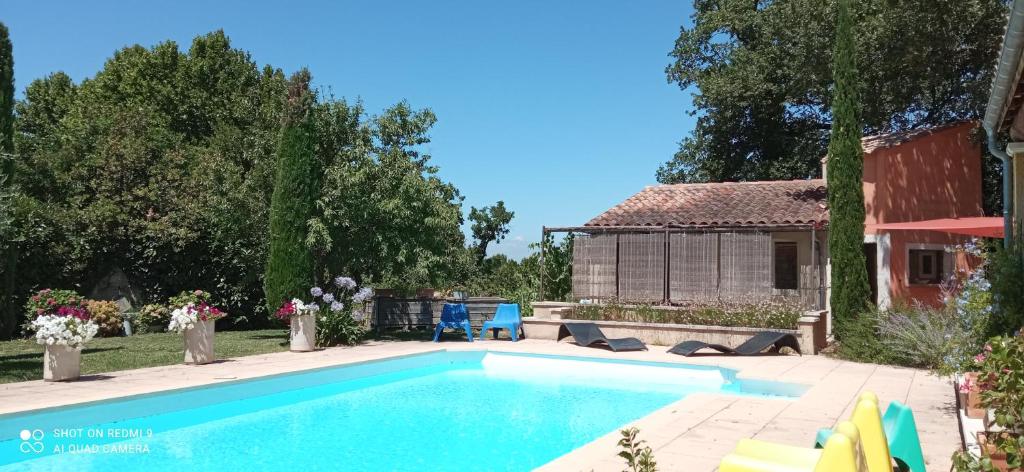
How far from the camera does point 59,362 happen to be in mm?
9945

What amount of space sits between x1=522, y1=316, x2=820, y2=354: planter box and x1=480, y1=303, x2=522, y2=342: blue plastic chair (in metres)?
0.47

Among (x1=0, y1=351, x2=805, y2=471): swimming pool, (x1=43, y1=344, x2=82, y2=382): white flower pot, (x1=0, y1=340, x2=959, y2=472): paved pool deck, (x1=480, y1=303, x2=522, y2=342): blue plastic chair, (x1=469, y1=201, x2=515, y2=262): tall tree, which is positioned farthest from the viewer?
(x1=469, y1=201, x2=515, y2=262): tall tree

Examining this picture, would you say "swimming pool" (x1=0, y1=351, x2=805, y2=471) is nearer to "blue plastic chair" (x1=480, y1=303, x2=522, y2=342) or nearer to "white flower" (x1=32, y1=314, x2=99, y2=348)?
"white flower" (x1=32, y1=314, x2=99, y2=348)

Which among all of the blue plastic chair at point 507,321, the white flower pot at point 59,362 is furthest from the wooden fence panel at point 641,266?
the white flower pot at point 59,362

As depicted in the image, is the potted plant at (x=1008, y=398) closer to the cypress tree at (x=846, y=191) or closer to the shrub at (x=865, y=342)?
the shrub at (x=865, y=342)

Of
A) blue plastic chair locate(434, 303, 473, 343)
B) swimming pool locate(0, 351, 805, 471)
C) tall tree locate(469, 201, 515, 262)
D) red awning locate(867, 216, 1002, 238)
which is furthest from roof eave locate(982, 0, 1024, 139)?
tall tree locate(469, 201, 515, 262)

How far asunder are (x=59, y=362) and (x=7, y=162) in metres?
6.84

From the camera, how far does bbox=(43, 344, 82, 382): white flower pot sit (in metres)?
9.91

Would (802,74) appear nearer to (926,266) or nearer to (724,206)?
(724,206)

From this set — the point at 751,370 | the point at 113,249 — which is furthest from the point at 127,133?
the point at 751,370

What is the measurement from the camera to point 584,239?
62.4 feet

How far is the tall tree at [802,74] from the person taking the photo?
17828mm

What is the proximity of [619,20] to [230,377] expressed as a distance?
16.8 metres

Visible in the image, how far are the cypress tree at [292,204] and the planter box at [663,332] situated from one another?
5418mm
